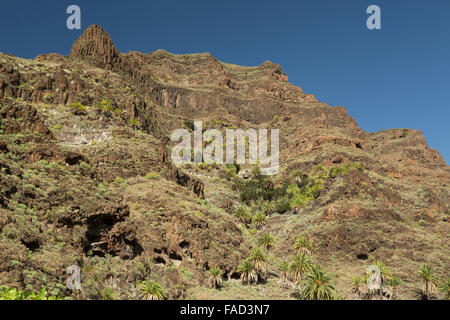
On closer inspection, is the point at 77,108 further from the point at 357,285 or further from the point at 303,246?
the point at 357,285

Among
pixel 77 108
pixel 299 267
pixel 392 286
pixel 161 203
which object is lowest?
pixel 392 286

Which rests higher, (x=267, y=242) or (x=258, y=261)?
(x=267, y=242)

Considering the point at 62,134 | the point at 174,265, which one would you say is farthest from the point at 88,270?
the point at 62,134

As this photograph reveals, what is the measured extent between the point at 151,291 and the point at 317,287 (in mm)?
17186

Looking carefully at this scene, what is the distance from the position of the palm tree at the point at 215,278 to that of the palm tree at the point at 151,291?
850cm

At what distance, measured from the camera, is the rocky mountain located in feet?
84.2

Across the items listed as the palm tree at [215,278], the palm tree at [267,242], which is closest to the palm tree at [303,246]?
the palm tree at [267,242]

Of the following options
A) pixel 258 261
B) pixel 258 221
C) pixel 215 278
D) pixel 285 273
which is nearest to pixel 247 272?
pixel 258 261

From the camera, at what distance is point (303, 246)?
49.8 m

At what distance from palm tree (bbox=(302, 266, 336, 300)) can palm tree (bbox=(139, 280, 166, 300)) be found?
15.0 metres

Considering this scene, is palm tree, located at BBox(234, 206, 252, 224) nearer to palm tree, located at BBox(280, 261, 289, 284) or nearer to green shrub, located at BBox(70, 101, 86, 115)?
palm tree, located at BBox(280, 261, 289, 284)

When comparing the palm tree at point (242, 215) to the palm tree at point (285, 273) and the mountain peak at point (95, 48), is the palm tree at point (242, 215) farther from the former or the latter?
the mountain peak at point (95, 48)

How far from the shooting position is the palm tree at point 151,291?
27531 millimetres
